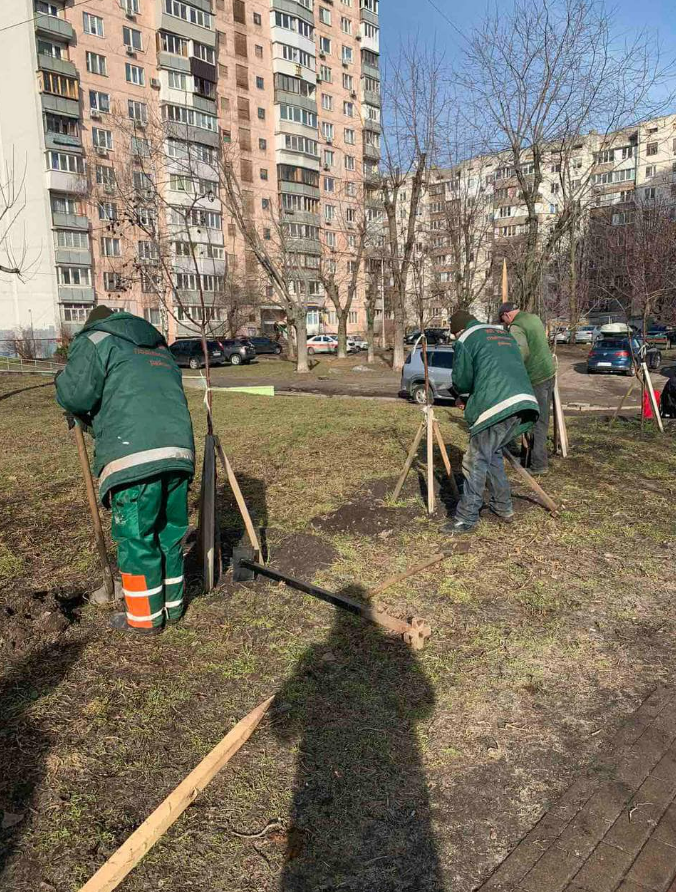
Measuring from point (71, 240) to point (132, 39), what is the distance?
1441 centimetres

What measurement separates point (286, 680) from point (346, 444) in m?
5.76

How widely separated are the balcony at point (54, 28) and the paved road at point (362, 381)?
2441 centimetres

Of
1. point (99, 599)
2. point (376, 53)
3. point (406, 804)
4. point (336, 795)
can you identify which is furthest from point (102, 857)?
point (376, 53)

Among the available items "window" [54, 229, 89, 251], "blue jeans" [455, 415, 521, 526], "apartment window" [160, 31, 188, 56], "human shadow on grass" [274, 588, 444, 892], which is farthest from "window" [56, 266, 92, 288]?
"human shadow on grass" [274, 588, 444, 892]

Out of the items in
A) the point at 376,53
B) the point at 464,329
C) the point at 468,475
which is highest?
the point at 376,53

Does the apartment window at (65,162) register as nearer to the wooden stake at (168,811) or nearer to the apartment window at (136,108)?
the apartment window at (136,108)

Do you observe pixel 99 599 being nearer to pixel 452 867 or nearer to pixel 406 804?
pixel 406 804

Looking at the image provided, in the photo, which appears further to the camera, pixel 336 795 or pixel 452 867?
pixel 336 795

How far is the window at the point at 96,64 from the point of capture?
40.6 m

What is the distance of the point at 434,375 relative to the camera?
1677 cm

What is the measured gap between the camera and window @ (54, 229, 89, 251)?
4034cm

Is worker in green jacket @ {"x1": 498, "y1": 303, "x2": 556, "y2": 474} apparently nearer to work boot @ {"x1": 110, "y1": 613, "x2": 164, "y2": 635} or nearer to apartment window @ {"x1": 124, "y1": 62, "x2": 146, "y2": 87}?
work boot @ {"x1": 110, "y1": 613, "x2": 164, "y2": 635}

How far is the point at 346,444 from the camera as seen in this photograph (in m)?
8.95

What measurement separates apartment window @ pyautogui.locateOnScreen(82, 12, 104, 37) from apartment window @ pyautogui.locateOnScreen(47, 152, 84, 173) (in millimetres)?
8041
